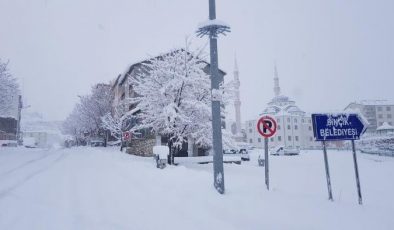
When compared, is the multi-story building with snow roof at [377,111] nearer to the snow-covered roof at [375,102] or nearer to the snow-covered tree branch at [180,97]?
the snow-covered roof at [375,102]

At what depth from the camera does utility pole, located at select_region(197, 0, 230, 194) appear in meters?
9.27

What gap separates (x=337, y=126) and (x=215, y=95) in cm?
346

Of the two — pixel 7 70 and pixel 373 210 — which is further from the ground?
pixel 7 70

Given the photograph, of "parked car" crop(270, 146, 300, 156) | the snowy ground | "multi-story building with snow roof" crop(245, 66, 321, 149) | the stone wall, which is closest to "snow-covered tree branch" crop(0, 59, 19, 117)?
the stone wall

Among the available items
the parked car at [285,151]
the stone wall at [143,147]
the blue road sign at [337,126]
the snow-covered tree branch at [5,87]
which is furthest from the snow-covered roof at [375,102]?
the blue road sign at [337,126]

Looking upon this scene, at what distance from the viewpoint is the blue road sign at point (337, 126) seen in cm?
892

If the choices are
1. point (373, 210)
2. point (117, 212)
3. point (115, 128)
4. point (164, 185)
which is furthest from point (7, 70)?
point (373, 210)

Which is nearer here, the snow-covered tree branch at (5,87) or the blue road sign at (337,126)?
the blue road sign at (337,126)

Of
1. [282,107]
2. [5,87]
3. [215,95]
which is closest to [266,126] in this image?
[215,95]

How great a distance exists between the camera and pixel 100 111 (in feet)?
177

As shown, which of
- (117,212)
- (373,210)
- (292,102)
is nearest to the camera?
(117,212)

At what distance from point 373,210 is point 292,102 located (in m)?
105

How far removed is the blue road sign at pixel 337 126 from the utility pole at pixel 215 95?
263cm

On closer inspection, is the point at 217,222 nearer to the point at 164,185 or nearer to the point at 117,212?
the point at 117,212
